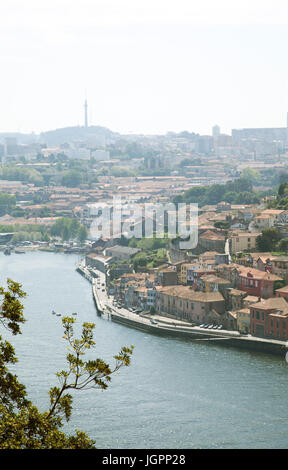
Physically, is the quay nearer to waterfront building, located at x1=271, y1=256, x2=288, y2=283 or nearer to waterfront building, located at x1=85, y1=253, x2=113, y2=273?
waterfront building, located at x1=271, y1=256, x2=288, y2=283

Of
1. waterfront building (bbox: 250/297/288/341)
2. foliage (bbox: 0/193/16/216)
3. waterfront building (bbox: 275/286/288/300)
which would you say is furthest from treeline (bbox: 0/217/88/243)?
waterfront building (bbox: 250/297/288/341)

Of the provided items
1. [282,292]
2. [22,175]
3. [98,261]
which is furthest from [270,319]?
[22,175]

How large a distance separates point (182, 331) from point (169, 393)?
3.13m

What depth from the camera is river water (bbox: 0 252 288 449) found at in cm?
655

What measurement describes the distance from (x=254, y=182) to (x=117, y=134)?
A: 35.7 metres

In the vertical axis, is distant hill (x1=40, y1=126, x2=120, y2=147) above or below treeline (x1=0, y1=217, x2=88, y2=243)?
above

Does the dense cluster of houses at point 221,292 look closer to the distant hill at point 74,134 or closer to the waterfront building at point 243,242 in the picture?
the waterfront building at point 243,242

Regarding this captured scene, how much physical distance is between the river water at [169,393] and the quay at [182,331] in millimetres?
177

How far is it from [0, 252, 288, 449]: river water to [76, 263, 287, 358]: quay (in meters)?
0.18

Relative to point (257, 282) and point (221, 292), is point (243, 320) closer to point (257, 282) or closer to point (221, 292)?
point (257, 282)

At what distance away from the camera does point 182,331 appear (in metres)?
11.0

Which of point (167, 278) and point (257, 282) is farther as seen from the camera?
point (167, 278)

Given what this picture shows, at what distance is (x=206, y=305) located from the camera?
11.6m
